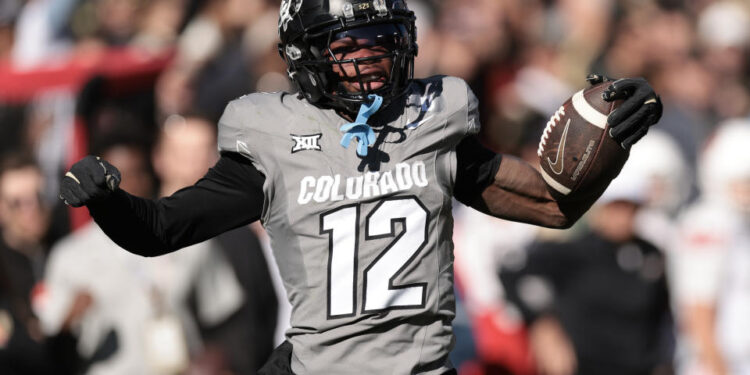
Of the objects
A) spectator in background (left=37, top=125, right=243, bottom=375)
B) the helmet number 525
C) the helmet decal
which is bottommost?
spectator in background (left=37, top=125, right=243, bottom=375)

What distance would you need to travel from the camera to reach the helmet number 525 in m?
3.84

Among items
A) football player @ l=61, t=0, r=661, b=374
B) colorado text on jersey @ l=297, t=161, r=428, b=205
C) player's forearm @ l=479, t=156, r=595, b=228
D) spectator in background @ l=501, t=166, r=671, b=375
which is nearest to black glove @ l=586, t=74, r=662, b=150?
football player @ l=61, t=0, r=661, b=374

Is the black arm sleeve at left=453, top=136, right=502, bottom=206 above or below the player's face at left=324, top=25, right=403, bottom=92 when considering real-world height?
below

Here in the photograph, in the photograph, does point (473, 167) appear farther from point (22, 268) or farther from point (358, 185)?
point (22, 268)

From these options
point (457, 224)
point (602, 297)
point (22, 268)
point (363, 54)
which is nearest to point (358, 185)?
point (363, 54)

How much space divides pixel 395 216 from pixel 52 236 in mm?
4112

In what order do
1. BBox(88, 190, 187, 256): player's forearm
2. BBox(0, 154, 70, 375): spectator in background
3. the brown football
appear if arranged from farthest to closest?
BBox(0, 154, 70, 375): spectator in background
the brown football
BBox(88, 190, 187, 256): player's forearm

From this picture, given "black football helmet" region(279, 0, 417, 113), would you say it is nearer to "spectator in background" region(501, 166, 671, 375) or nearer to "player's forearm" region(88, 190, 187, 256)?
"player's forearm" region(88, 190, 187, 256)

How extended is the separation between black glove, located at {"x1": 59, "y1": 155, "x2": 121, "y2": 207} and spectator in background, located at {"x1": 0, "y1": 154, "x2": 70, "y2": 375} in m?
2.84

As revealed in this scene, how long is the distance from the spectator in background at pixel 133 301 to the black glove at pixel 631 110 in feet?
10.6

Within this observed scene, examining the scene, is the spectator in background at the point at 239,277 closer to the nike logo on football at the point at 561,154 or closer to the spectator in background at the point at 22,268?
the spectator in background at the point at 22,268

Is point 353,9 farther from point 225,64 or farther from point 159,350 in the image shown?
point 225,64

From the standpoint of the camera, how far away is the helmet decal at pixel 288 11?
4059 mm

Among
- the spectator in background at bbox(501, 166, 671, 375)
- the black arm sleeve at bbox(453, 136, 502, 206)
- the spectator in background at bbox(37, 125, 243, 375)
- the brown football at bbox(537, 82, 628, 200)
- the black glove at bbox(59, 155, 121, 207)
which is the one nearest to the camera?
the black glove at bbox(59, 155, 121, 207)
